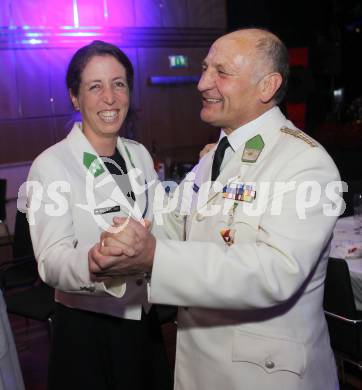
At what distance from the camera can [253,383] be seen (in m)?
1.44

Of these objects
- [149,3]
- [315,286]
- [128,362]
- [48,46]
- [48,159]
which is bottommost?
[128,362]

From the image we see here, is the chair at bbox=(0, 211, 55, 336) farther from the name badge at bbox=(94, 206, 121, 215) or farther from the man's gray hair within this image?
the man's gray hair

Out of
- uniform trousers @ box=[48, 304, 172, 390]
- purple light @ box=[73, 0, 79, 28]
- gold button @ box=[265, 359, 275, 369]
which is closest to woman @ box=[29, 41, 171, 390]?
uniform trousers @ box=[48, 304, 172, 390]

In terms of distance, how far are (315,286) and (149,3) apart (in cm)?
836

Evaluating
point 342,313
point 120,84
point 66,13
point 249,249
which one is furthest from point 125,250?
point 66,13

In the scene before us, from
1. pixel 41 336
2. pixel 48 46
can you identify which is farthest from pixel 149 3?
pixel 41 336

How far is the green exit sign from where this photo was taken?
9.20m

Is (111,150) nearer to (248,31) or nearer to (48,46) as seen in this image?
(248,31)

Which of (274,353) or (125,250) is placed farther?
(274,353)

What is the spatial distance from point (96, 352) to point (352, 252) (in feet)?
4.47

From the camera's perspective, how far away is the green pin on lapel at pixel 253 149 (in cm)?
154

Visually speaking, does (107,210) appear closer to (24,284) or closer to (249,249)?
(249,249)

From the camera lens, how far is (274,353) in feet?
4.59

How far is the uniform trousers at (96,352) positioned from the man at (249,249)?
0.37m
